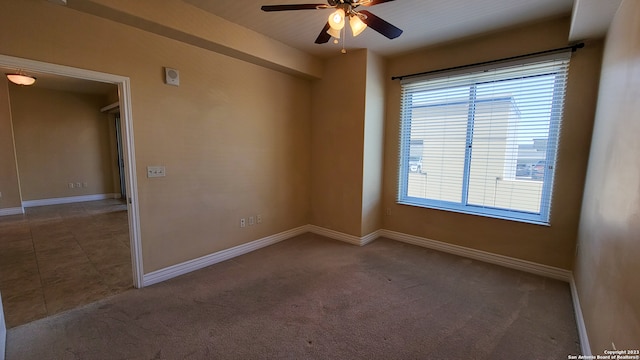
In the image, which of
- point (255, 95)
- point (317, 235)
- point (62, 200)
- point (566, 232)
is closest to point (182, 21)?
point (255, 95)

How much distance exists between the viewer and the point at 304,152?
4430 millimetres

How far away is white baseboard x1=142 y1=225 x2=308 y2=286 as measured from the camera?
2.83 meters

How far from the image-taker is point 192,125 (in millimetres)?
3010

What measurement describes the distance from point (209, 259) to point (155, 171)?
1242mm

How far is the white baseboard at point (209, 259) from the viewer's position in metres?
2.83

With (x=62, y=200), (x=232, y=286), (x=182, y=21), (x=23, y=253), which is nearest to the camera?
(x=182, y=21)

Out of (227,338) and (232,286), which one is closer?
(227,338)

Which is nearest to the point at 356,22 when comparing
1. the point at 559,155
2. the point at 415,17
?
the point at 415,17

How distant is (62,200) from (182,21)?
22.0ft

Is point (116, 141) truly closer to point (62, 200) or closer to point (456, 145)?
point (62, 200)

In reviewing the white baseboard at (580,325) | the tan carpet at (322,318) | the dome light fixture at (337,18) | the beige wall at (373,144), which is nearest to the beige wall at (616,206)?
the white baseboard at (580,325)

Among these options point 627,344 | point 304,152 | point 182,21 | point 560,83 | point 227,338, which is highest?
point 182,21

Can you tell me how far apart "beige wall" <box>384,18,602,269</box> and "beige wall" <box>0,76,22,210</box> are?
287 inches

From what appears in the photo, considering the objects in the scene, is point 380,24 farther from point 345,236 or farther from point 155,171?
point 345,236
